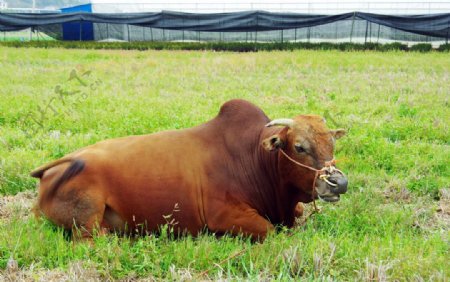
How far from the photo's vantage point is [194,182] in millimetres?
4730

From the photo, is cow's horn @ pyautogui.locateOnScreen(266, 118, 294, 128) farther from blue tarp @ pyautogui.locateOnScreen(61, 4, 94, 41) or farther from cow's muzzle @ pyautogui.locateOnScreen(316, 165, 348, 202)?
blue tarp @ pyautogui.locateOnScreen(61, 4, 94, 41)

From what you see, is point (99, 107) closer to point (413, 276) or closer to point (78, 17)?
point (413, 276)

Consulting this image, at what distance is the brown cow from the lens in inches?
179

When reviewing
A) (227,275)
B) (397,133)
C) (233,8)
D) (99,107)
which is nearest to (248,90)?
(99,107)

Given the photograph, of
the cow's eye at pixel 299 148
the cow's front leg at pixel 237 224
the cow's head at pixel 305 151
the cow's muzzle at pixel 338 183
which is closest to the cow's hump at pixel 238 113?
the cow's head at pixel 305 151

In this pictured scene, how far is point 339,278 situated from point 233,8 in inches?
1682

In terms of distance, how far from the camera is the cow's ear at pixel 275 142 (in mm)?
4656

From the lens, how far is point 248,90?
12031 millimetres

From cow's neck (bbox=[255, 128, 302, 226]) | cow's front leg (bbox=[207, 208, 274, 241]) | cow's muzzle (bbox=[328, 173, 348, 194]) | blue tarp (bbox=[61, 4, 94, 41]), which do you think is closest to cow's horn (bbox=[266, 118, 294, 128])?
cow's neck (bbox=[255, 128, 302, 226])

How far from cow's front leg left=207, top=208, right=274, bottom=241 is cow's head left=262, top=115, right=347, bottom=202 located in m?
0.49

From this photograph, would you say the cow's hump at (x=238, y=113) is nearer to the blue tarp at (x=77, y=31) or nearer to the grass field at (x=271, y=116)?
the grass field at (x=271, y=116)

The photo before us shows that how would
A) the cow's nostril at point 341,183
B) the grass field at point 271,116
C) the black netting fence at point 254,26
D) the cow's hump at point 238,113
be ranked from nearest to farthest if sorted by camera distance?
the grass field at point 271,116 → the cow's nostril at point 341,183 → the cow's hump at point 238,113 → the black netting fence at point 254,26

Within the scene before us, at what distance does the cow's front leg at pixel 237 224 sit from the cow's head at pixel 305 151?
487mm

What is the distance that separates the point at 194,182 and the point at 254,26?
25378mm
